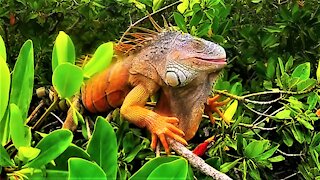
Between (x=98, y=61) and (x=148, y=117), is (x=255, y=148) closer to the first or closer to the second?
(x=148, y=117)

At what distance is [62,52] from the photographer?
0.76 m

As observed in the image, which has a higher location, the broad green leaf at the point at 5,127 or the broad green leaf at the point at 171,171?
the broad green leaf at the point at 5,127

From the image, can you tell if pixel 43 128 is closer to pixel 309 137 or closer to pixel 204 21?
pixel 204 21

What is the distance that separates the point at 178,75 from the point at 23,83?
1.92 ft

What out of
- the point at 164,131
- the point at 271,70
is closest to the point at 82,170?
the point at 164,131

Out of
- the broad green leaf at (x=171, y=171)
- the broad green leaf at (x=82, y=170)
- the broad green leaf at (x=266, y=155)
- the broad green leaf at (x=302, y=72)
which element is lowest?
the broad green leaf at (x=266, y=155)

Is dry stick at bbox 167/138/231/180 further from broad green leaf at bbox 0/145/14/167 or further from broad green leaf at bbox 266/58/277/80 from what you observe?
broad green leaf at bbox 266/58/277/80

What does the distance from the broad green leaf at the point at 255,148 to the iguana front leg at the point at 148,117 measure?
10.3 inches

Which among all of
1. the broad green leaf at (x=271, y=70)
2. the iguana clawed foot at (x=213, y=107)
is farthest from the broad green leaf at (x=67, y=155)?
the broad green leaf at (x=271, y=70)

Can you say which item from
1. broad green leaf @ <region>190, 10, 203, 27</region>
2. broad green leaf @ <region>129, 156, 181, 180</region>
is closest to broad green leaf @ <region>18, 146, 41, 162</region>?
broad green leaf @ <region>129, 156, 181, 180</region>

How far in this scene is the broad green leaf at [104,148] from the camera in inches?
27.2

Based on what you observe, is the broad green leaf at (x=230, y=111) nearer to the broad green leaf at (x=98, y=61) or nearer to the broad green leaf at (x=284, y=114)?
the broad green leaf at (x=284, y=114)

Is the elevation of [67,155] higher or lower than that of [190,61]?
higher

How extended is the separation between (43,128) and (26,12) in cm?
68
